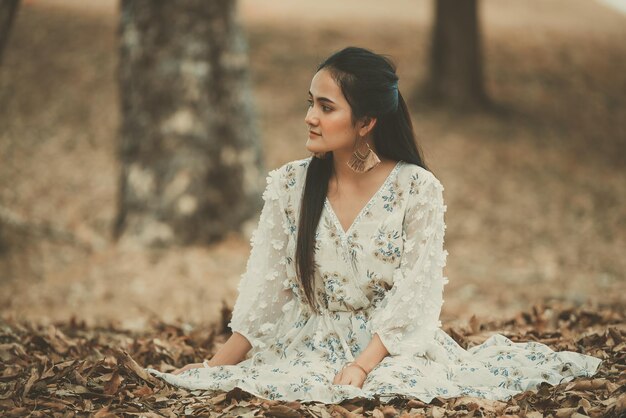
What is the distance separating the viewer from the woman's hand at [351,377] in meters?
3.71

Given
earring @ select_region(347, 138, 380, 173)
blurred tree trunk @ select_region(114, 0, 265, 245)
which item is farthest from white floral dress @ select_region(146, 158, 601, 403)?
blurred tree trunk @ select_region(114, 0, 265, 245)

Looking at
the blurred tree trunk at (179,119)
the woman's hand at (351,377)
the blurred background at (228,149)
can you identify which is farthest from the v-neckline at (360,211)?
the blurred tree trunk at (179,119)

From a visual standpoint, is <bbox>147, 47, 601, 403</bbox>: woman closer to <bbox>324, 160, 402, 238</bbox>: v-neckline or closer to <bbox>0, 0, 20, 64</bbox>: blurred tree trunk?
<bbox>324, 160, 402, 238</bbox>: v-neckline

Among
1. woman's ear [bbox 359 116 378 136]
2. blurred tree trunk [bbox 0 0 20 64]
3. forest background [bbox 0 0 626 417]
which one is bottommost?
forest background [bbox 0 0 626 417]

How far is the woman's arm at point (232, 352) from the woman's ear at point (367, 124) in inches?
48.5

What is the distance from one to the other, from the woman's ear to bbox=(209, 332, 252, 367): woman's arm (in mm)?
1232

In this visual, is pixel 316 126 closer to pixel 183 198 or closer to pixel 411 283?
pixel 411 283

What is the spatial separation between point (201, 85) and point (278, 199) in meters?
4.85

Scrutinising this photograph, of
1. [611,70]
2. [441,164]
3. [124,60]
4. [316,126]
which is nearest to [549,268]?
[441,164]

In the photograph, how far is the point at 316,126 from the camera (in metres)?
3.84

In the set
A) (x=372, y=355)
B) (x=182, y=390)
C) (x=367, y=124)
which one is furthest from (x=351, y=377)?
(x=367, y=124)

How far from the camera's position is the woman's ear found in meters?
3.91

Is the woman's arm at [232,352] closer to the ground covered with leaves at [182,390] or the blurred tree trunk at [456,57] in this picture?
the ground covered with leaves at [182,390]

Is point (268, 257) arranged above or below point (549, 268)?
above
